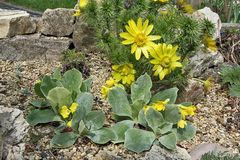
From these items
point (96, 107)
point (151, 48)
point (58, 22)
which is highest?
point (151, 48)

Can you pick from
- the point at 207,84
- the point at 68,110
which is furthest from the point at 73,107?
the point at 207,84

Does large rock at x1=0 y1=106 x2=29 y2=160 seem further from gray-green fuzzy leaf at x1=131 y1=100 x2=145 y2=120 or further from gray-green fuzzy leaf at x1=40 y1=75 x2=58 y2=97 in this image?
gray-green fuzzy leaf at x1=131 y1=100 x2=145 y2=120

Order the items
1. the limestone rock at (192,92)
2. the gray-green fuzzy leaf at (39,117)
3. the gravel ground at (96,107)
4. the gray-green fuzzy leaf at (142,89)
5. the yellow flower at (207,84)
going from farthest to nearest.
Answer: the yellow flower at (207,84) → the limestone rock at (192,92) → the gray-green fuzzy leaf at (142,89) → the gray-green fuzzy leaf at (39,117) → the gravel ground at (96,107)

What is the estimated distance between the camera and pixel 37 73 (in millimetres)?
3895

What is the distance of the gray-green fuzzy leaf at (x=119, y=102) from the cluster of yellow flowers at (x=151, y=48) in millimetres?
250

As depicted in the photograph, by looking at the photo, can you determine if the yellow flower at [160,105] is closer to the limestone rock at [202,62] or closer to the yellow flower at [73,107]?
the yellow flower at [73,107]

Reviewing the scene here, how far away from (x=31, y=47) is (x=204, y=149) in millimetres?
1730

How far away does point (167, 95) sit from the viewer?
321 centimetres

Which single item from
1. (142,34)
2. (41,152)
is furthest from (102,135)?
(142,34)

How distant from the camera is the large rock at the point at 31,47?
4082 millimetres

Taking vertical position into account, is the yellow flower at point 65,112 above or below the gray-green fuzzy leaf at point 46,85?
below

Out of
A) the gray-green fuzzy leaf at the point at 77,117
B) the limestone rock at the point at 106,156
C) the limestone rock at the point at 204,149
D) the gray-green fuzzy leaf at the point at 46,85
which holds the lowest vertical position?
the limestone rock at the point at 204,149

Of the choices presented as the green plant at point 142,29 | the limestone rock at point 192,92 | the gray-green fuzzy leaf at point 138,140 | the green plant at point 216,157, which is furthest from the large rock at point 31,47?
the green plant at point 216,157

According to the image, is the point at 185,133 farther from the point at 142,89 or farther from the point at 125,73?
the point at 125,73
